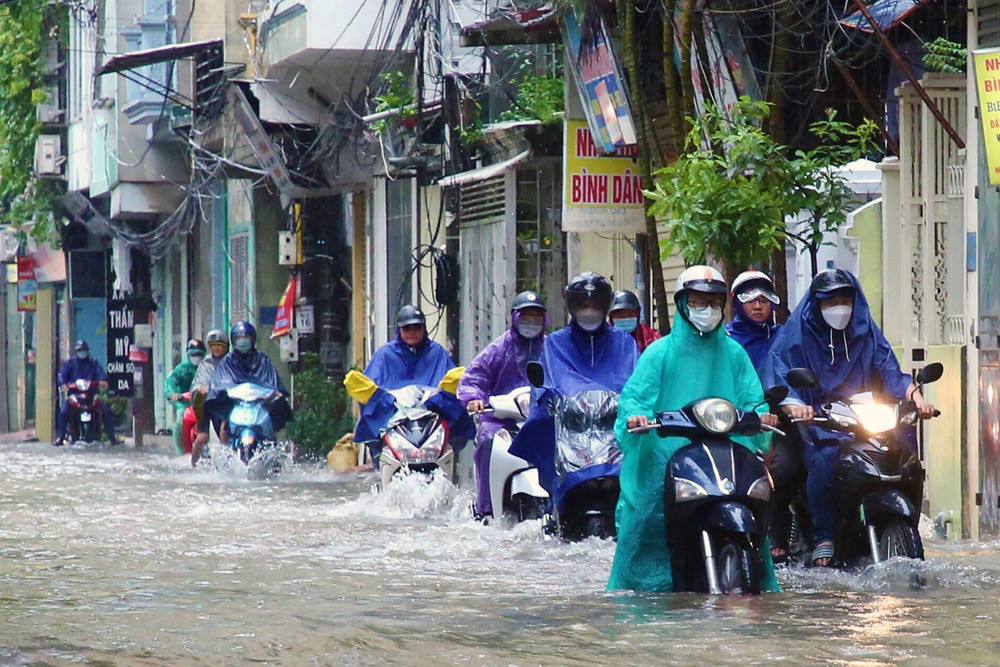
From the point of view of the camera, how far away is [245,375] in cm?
1938

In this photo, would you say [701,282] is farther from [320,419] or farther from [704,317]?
[320,419]

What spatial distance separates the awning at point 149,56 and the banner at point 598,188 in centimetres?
859

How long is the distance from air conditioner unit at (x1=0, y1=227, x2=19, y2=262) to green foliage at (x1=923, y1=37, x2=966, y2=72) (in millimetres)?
28978

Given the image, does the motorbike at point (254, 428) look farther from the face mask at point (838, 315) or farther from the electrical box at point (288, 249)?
the face mask at point (838, 315)

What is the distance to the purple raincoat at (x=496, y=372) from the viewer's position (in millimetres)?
12391

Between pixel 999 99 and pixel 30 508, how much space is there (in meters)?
8.61

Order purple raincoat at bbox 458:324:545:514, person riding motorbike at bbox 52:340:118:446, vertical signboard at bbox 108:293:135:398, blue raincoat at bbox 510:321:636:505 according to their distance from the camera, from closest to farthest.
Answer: blue raincoat at bbox 510:321:636:505, purple raincoat at bbox 458:324:545:514, person riding motorbike at bbox 52:340:118:446, vertical signboard at bbox 108:293:135:398

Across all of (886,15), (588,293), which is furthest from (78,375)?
(588,293)

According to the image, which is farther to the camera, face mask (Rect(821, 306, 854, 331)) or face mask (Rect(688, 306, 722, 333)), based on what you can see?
face mask (Rect(821, 306, 854, 331))

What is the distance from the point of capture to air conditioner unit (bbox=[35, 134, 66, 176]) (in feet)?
112

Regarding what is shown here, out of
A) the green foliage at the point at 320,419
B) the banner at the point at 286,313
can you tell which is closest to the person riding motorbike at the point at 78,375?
the banner at the point at 286,313

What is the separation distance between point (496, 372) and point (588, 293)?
2.28 m

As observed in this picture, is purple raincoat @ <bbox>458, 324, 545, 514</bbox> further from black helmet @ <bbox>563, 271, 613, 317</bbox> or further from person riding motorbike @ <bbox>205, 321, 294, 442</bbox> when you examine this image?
person riding motorbike @ <bbox>205, 321, 294, 442</bbox>

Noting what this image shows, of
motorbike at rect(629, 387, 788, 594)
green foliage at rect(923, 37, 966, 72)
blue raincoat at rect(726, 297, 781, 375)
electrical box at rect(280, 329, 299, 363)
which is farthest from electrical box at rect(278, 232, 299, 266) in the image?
motorbike at rect(629, 387, 788, 594)
